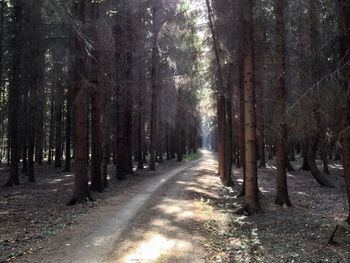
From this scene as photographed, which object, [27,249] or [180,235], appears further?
[180,235]

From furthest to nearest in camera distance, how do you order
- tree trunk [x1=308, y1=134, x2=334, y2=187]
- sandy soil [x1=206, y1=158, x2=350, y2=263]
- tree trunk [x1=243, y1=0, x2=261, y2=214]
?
tree trunk [x1=308, y1=134, x2=334, y2=187]
tree trunk [x1=243, y1=0, x2=261, y2=214]
sandy soil [x1=206, y1=158, x2=350, y2=263]

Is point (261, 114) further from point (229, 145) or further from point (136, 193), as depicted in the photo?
point (136, 193)

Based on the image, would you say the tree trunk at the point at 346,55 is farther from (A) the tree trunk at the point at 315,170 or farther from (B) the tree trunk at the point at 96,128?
(A) the tree trunk at the point at 315,170

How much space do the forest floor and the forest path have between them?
2cm

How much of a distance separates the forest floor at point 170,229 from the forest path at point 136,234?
0.7 inches

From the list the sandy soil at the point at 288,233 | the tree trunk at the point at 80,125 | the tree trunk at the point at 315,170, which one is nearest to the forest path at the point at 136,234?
the sandy soil at the point at 288,233

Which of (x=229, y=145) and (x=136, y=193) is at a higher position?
(x=229, y=145)

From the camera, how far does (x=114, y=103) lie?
2153 centimetres

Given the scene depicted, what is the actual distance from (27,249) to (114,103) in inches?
554

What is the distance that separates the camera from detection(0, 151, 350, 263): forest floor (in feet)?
24.7

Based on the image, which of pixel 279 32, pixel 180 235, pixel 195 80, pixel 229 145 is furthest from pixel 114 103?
pixel 180 235

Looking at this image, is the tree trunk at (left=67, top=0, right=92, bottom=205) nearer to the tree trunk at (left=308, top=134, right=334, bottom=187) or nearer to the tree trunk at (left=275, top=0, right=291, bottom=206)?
the tree trunk at (left=275, top=0, right=291, bottom=206)

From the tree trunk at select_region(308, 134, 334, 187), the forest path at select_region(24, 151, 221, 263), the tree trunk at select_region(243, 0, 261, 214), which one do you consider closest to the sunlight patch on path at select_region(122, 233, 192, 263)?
the forest path at select_region(24, 151, 221, 263)

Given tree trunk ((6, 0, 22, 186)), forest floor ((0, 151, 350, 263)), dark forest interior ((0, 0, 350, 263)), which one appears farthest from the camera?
tree trunk ((6, 0, 22, 186))
